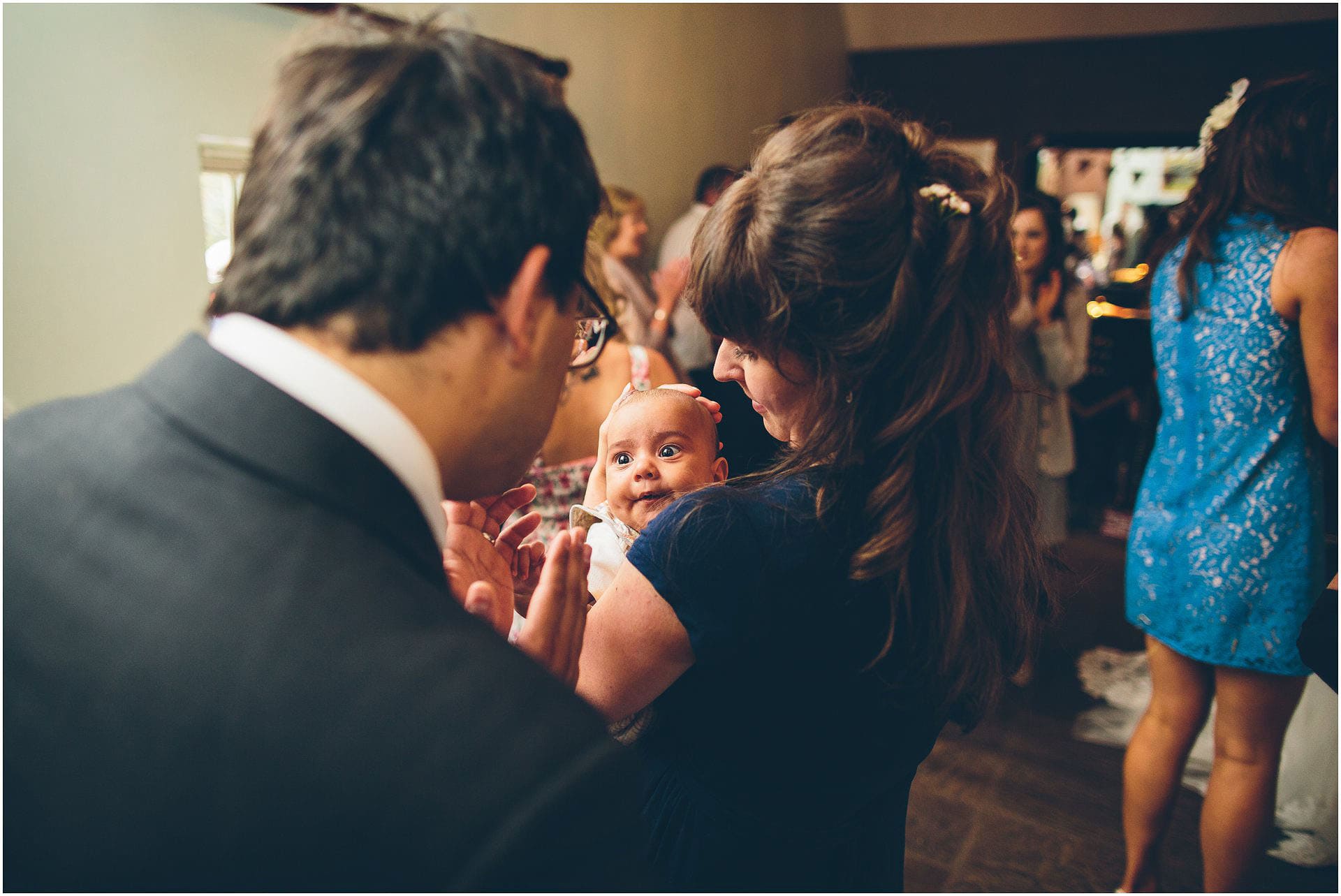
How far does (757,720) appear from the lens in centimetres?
88

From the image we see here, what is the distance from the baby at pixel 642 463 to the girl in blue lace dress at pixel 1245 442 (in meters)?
1.17

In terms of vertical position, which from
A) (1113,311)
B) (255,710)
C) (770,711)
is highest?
(255,710)

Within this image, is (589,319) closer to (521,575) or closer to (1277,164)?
(521,575)

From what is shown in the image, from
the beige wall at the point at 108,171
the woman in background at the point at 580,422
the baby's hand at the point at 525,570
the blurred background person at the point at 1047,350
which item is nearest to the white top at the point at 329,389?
the baby's hand at the point at 525,570

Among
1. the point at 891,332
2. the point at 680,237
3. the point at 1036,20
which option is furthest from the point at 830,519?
the point at 1036,20

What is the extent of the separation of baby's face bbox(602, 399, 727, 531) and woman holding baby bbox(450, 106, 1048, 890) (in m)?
0.31

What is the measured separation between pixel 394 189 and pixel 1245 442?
1833 millimetres

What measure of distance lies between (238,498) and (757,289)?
50 cm

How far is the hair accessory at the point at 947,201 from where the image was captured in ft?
2.73

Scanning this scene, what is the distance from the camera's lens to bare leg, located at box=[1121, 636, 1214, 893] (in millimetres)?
1998

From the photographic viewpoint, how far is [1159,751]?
203 cm

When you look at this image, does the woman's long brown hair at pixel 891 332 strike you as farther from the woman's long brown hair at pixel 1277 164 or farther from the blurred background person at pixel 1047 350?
the blurred background person at pixel 1047 350

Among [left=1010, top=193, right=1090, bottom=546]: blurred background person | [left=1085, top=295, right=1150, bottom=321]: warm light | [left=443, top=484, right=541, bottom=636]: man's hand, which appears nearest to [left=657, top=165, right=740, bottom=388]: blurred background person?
[left=1010, top=193, right=1090, bottom=546]: blurred background person

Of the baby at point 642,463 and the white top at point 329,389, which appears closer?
the white top at point 329,389
